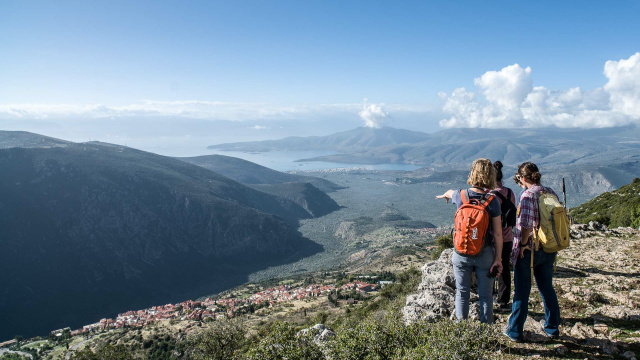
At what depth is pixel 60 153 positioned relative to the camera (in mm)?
91750

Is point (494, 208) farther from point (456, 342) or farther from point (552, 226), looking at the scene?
point (456, 342)

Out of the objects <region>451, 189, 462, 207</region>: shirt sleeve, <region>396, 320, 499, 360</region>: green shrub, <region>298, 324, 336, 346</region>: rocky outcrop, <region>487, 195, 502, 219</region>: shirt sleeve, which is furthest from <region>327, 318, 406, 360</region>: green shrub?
<region>487, 195, 502, 219</region>: shirt sleeve

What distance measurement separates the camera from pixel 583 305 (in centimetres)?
583

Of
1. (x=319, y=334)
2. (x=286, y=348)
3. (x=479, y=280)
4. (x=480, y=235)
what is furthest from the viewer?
(x=319, y=334)

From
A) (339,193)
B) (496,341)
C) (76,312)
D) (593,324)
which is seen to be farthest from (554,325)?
(339,193)

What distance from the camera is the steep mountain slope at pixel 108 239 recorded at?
56750 mm

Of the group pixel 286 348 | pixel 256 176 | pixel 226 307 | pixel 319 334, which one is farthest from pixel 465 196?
pixel 256 176

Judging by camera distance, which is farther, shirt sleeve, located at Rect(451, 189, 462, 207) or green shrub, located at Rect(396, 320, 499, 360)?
shirt sleeve, located at Rect(451, 189, 462, 207)

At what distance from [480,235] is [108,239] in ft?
277

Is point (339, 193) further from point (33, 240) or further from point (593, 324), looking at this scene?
point (593, 324)

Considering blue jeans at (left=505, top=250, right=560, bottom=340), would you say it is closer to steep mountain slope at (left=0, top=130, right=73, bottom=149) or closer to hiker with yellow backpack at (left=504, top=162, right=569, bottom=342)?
hiker with yellow backpack at (left=504, top=162, right=569, bottom=342)

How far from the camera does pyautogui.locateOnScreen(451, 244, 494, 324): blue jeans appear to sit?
4.14 m

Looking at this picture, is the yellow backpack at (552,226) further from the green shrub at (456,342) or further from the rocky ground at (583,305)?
the rocky ground at (583,305)

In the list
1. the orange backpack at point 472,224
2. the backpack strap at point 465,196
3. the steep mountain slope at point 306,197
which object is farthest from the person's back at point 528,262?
the steep mountain slope at point 306,197
